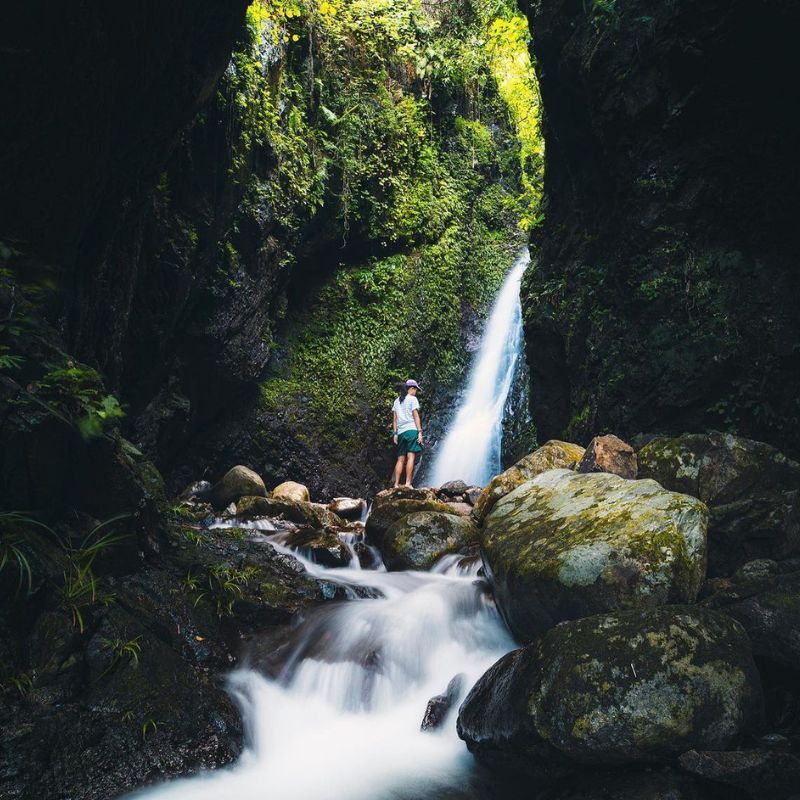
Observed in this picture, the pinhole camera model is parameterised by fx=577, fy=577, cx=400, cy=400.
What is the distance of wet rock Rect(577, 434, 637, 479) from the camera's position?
6.05 metres

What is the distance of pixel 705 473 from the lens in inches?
207

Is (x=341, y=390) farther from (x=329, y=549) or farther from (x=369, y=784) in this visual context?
(x=369, y=784)

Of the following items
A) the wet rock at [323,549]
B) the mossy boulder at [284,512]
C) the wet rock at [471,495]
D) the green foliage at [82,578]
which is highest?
the wet rock at [471,495]

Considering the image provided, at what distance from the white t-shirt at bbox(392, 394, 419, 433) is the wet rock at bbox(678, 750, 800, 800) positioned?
28.6 ft

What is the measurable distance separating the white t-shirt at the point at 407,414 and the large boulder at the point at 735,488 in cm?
579

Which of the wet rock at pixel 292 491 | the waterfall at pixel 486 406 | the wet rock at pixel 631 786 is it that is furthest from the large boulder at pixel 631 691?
the waterfall at pixel 486 406

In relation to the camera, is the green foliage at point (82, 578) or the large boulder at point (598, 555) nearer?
the green foliage at point (82, 578)

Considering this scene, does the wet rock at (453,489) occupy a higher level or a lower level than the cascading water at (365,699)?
higher

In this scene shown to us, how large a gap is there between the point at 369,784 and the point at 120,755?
4.74 ft

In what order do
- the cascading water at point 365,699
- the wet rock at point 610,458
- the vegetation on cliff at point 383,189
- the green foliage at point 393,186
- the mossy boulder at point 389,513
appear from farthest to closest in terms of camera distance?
the green foliage at point 393,186 < the vegetation on cliff at point 383,189 < the mossy boulder at point 389,513 < the wet rock at point 610,458 < the cascading water at point 365,699

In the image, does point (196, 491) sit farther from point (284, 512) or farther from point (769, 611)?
point (769, 611)

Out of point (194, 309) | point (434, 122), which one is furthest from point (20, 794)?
point (434, 122)

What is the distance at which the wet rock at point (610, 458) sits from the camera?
6047mm

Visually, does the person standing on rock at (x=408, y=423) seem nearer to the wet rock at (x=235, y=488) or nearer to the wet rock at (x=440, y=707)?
the wet rock at (x=235, y=488)
